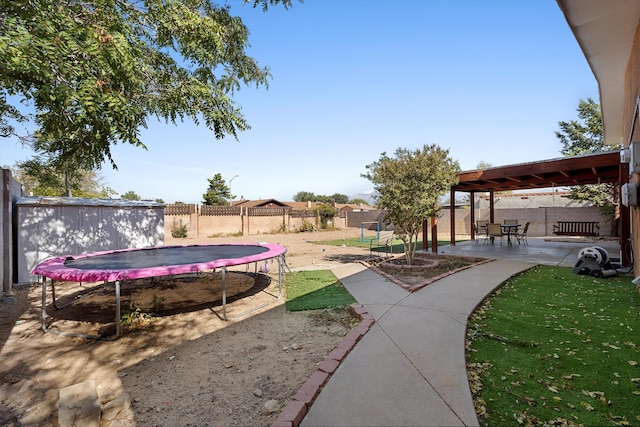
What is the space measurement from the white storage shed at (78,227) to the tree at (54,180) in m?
0.98

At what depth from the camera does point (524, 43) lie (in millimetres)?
6801

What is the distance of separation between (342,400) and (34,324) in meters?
4.84

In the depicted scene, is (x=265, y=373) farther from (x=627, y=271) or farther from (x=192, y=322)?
(x=627, y=271)

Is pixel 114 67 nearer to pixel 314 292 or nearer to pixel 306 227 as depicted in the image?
pixel 314 292

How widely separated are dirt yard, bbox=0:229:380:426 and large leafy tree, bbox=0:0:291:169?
8.07 feet

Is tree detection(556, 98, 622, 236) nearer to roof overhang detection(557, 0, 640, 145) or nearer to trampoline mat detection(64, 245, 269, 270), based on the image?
roof overhang detection(557, 0, 640, 145)

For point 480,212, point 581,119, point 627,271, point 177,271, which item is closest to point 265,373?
point 177,271

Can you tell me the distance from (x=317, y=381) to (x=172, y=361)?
1703 mm

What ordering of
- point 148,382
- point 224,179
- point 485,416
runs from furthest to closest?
point 224,179 < point 148,382 < point 485,416

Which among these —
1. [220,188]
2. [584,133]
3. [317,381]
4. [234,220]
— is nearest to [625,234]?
[317,381]

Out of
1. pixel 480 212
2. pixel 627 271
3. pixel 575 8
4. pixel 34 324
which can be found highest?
pixel 575 8

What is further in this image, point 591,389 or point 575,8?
point 575,8

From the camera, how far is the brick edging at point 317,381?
6.56ft

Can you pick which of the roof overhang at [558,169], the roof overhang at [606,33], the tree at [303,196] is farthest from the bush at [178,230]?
the tree at [303,196]
